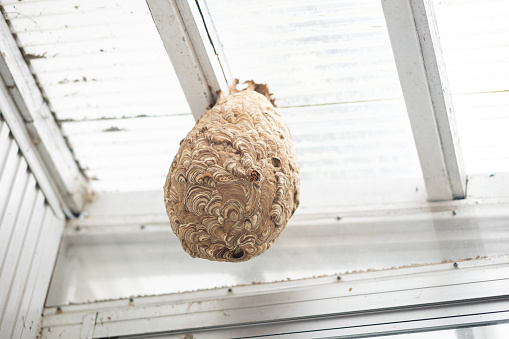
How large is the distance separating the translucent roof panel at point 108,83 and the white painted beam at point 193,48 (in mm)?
217

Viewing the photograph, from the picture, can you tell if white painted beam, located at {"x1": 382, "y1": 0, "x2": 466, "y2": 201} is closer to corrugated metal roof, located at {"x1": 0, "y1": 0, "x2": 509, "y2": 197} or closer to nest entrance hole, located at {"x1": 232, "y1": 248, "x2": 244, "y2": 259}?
corrugated metal roof, located at {"x1": 0, "y1": 0, "x2": 509, "y2": 197}

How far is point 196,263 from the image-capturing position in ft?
10.9

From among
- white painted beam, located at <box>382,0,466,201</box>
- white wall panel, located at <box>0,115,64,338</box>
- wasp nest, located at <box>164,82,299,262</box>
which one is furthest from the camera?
white wall panel, located at <box>0,115,64,338</box>

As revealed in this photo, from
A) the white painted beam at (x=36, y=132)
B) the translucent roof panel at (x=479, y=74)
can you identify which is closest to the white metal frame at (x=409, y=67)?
→ the translucent roof panel at (x=479, y=74)

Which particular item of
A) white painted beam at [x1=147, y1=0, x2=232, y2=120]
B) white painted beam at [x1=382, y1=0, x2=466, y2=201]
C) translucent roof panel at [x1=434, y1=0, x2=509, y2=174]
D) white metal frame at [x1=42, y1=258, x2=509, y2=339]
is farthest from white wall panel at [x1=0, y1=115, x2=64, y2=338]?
translucent roof panel at [x1=434, y1=0, x2=509, y2=174]

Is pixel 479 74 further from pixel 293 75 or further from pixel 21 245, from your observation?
pixel 21 245

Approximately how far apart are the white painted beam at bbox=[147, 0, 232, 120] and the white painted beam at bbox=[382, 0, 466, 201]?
820mm

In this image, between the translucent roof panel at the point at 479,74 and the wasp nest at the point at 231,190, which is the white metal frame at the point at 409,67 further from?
the wasp nest at the point at 231,190

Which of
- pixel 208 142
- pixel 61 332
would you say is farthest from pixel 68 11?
pixel 61 332

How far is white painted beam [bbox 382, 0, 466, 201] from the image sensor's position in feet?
8.43

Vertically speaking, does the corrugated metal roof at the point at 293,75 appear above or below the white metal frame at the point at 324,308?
above

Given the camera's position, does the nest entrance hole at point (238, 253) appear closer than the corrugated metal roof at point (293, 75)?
Yes

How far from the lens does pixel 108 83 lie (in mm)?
3197

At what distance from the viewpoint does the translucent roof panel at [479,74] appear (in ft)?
9.04
